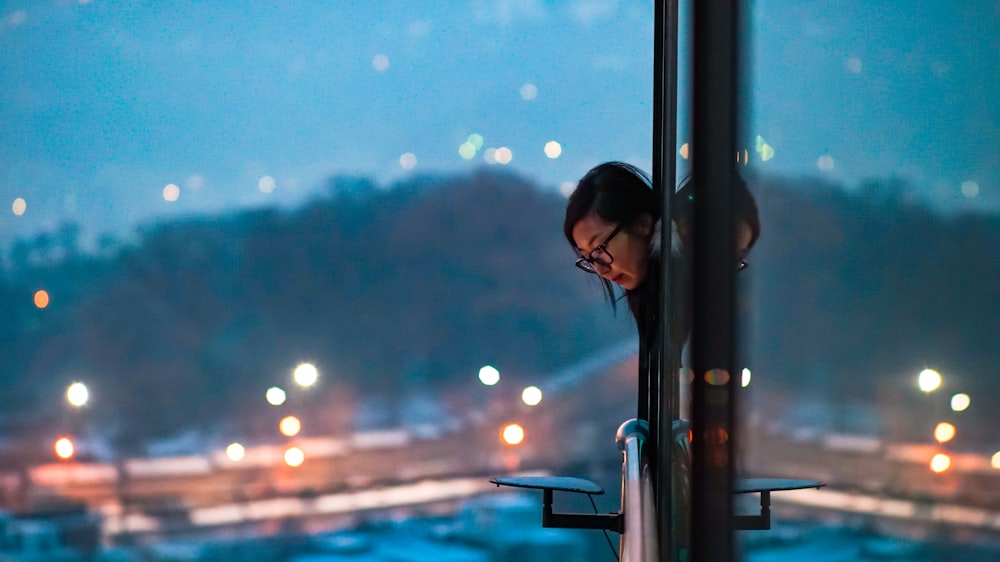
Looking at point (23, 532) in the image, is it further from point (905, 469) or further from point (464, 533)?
point (905, 469)

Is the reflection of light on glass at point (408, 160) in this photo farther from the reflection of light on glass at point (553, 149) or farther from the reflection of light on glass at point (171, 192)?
the reflection of light on glass at point (171, 192)

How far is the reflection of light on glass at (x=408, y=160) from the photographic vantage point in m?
2.85

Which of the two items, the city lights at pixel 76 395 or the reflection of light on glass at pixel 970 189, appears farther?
the city lights at pixel 76 395

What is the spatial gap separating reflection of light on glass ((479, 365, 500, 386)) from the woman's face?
1.91m

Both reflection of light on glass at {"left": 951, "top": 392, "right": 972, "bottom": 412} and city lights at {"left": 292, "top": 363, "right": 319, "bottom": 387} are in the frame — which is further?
city lights at {"left": 292, "top": 363, "right": 319, "bottom": 387}

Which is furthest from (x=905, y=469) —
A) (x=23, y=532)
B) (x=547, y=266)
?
(x=23, y=532)

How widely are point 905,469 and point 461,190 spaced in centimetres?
275

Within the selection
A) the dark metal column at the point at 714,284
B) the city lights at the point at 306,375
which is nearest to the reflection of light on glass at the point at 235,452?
the city lights at the point at 306,375

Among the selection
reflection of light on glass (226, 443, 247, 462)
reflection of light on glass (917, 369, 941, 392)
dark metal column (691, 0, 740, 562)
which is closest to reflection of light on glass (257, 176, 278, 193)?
reflection of light on glass (226, 443, 247, 462)

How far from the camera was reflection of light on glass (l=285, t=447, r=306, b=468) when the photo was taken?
2.89 metres

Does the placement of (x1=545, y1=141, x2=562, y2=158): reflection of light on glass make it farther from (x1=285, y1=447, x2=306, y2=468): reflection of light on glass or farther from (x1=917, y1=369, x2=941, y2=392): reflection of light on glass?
(x1=917, y1=369, x2=941, y2=392): reflection of light on glass

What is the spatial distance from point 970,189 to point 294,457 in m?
2.94

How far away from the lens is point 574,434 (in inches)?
114

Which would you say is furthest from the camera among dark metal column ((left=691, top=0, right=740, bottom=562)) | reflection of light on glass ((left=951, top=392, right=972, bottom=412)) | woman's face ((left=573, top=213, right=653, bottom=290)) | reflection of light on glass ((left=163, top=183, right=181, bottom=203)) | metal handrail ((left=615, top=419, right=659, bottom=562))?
reflection of light on glass ((left=163, top=183, right=181, bottom=203))
